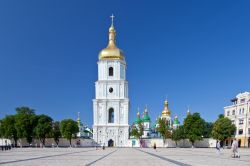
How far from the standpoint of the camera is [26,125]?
270 feet

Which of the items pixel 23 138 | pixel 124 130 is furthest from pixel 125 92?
pixel 23 138

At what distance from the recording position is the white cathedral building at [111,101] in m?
90.8

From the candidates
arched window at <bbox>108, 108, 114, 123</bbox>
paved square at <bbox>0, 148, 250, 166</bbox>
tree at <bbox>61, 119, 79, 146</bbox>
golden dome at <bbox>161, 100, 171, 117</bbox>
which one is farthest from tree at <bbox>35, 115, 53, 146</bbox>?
golden dome at <bbox>161, 100, 171, 117</bbox>

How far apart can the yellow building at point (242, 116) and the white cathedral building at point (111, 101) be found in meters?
25.5

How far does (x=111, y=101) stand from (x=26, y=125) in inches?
836

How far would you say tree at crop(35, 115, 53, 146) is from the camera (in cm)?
8294

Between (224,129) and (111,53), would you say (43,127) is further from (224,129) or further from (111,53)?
(224,129)

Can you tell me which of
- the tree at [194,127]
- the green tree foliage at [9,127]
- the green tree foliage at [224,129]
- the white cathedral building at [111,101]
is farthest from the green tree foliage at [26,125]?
the green tree foliage at [224,129]

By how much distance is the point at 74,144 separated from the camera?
91000 millimetres

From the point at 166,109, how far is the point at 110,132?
164ft

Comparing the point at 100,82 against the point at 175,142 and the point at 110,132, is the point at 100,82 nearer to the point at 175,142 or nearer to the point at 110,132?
the point at 110,132

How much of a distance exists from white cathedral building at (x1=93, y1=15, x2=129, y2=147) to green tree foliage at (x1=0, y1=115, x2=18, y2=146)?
18.0 m

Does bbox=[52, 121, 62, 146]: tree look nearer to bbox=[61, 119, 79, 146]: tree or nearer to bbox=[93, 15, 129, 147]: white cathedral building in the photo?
bbox=[61, 119, 79, 146]: tree

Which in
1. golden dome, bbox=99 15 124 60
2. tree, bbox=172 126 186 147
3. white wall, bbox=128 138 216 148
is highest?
golden dome, bbox=99 15 124 60
